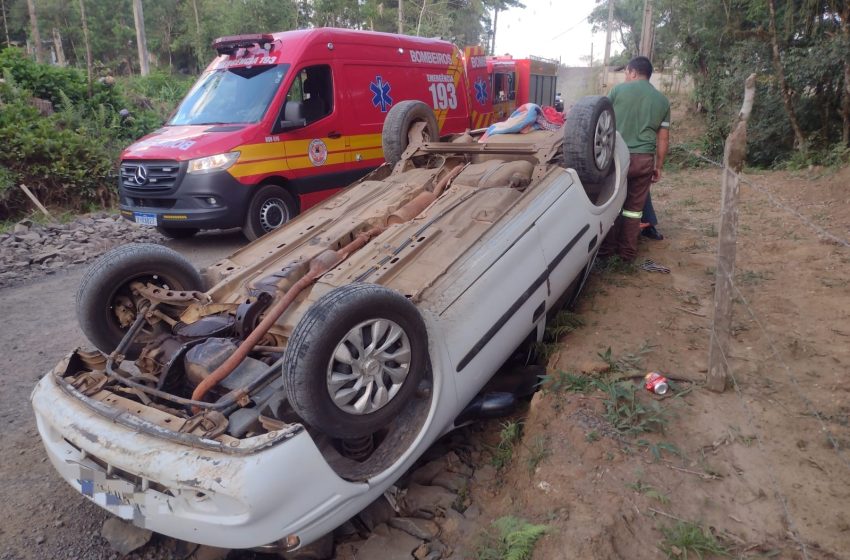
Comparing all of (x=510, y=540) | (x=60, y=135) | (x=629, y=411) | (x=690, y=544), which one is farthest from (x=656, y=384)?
(x=60, y=135)

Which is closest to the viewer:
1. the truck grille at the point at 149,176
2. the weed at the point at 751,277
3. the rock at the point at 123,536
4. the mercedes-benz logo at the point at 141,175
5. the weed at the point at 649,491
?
the weed at the point at 649,491

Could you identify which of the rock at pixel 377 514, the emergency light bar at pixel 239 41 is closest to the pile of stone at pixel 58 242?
the emergency light bar at pixel 239 41

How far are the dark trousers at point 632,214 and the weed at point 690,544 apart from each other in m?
3.25

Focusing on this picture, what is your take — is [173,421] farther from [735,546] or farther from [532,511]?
[735,546]

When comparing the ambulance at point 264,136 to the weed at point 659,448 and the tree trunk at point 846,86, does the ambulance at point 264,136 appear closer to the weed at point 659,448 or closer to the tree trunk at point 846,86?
the weed at point 659,448

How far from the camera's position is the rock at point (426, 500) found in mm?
2851

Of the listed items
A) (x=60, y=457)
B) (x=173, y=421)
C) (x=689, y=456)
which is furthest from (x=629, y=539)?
(x=60, y=457)

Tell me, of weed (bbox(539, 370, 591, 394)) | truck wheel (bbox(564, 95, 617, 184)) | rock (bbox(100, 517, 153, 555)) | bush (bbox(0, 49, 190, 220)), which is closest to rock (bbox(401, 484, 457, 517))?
weed (bbox(539, 370, 591, 394))

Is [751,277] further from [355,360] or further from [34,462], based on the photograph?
[34,462]

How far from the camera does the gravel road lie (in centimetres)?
263

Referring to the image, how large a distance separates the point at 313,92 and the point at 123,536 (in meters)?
5.92

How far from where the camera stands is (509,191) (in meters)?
3.75

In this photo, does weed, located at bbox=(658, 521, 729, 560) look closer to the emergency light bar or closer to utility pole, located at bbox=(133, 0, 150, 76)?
the emergency light bar

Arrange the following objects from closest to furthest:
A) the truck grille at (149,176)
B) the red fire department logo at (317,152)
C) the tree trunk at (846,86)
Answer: the truck grille at (149,176) < the red fire department logo at (317,152) < the tree trunk at (846,86)
